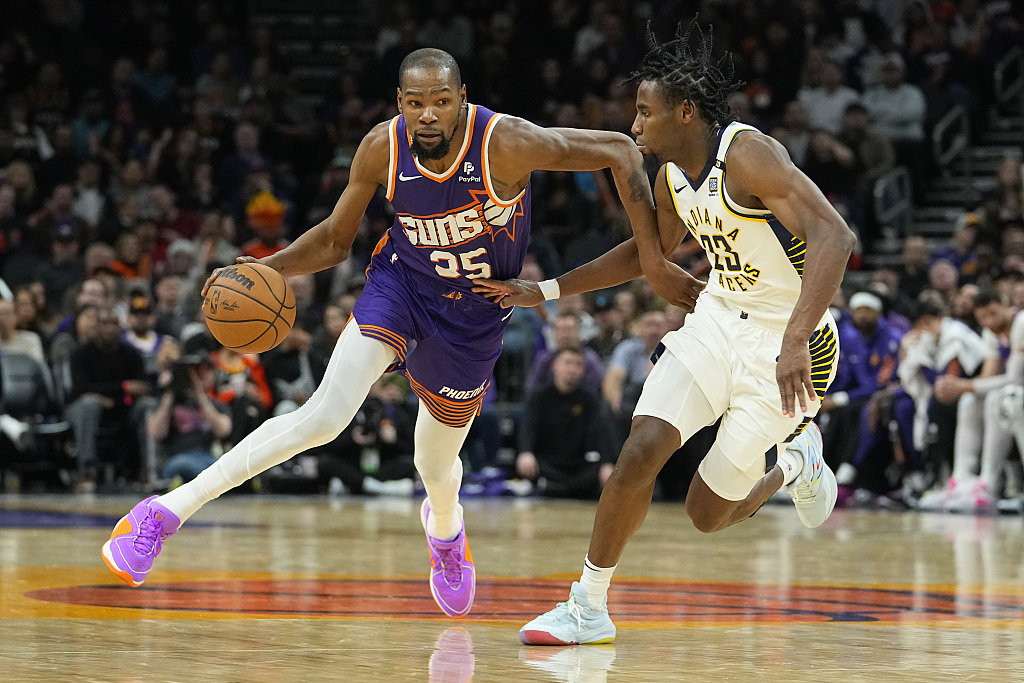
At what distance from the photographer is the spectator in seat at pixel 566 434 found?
11469 mm

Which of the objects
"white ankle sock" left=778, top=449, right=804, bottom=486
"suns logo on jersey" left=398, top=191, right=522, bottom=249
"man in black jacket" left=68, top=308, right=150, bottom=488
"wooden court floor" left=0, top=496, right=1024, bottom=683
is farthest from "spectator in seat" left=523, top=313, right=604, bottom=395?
"suns logo on jersey" left=398, top=191, right=522, bottom=249

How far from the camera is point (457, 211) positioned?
489 cm

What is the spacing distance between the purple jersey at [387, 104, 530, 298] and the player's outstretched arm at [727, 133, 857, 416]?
86 centimetres

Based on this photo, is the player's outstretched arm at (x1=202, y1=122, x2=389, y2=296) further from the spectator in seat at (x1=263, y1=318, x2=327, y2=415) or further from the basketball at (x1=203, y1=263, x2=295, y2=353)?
the spectator in seat at (x1=263, y1=318, x2=327, y2=415)

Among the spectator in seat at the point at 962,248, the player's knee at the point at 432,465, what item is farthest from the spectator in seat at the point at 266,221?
the player's knee at the point at 432,465

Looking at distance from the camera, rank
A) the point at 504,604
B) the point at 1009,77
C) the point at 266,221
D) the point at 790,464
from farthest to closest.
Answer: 1. the point at 1009,77
2. the point at 266,221
3. the point at 504,604
4. the point at 790,464

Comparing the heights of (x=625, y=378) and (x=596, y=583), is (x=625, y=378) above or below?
below

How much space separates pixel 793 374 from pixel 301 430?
1665mm

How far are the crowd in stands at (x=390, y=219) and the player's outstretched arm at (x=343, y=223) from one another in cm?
630

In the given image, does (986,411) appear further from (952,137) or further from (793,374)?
(793,374)

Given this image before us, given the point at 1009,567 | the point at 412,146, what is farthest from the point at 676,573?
the point at 412,146

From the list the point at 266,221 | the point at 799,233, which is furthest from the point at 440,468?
the point at 266,221

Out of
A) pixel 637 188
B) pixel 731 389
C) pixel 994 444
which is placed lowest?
pixel 994 444

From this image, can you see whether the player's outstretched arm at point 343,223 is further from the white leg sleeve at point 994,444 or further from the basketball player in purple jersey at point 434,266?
the white leg sleeve at point 994,444
